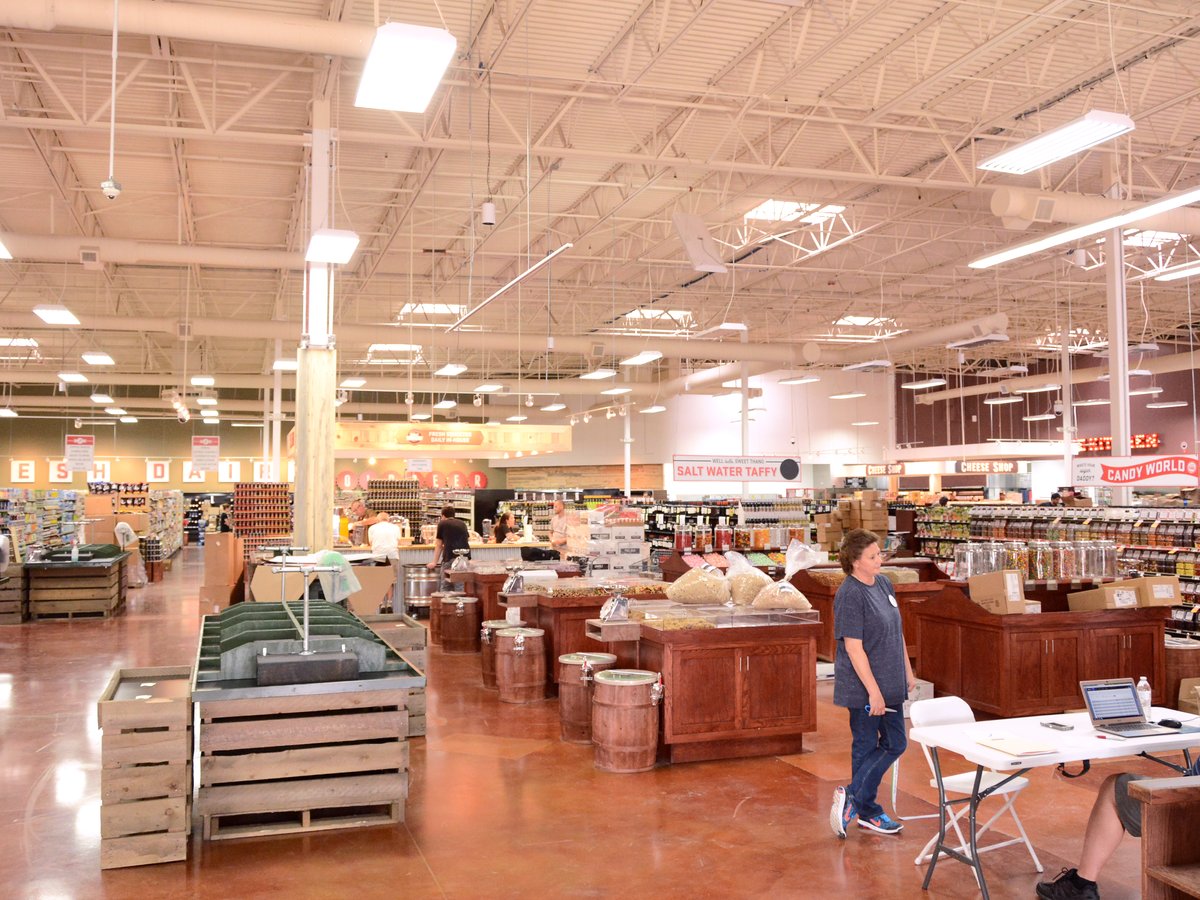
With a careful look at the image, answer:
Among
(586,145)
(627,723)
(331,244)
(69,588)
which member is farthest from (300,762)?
(69,588)

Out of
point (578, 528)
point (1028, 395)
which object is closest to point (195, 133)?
point (578, 528)

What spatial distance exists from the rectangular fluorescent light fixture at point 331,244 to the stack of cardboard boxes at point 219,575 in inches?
233

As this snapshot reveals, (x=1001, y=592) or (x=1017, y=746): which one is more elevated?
(x=1001, y=592)

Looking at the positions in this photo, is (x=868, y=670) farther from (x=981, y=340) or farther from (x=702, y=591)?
(x=981, y=340)

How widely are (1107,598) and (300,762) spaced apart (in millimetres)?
6156

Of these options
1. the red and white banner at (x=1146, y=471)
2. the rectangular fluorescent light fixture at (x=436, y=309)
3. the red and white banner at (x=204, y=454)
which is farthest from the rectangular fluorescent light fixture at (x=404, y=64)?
the red and white banner at (x=204, y=454)

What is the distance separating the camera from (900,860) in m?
4.75

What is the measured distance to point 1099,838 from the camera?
3932 millimetres

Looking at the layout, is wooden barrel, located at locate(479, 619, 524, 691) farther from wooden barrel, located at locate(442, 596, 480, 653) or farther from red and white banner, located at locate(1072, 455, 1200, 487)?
red and white banner, located at locate(1072, 455, 1200, 487)

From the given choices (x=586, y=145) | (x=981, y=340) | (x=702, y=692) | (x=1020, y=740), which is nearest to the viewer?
(x=1020, y=740)

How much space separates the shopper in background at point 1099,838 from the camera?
3.78 meters

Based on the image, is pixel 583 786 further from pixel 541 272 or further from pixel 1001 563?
pixel 541 272

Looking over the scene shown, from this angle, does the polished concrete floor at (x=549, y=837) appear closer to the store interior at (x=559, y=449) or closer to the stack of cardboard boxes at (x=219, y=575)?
the store interior at (x=559, y=449)

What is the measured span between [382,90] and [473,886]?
13.1 feet
